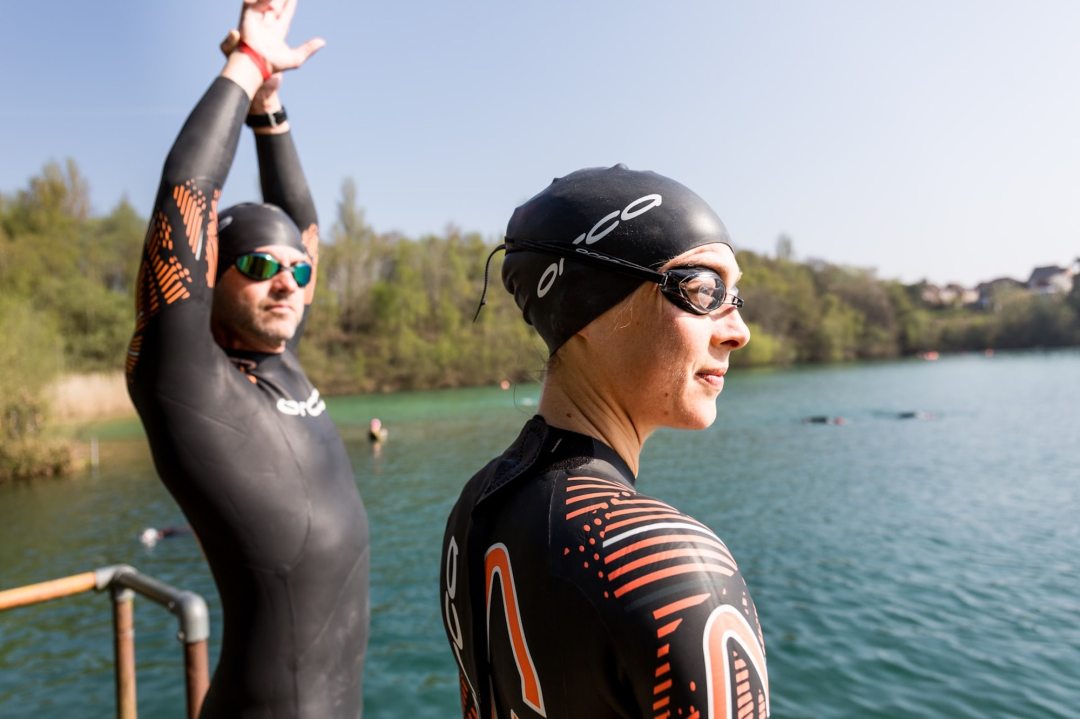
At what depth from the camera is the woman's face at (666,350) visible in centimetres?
131

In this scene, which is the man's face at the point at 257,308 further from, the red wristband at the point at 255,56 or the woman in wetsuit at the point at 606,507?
the woman in wetsuit at the point at 606,507

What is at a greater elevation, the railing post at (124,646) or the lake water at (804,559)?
the railing post at (124,646)

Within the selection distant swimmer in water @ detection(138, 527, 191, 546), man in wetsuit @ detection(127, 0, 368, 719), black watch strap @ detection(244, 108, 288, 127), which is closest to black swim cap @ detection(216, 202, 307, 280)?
man in wetsuit @ detection(127, 0, 368, 719)

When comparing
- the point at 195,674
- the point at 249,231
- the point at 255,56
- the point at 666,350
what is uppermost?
the point at 255,56

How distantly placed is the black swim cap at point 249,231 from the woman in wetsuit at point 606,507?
4.79ft

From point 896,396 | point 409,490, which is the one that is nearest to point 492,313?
point 896,396

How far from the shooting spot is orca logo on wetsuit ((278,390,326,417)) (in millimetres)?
2616

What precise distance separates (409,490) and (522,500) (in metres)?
21.0

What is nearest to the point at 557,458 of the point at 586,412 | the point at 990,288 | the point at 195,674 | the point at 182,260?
the point at 586,412

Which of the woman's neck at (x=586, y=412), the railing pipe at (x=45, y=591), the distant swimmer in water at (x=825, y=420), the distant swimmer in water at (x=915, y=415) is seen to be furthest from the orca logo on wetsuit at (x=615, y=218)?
the distant swimmer in water at (x=915, y=415)

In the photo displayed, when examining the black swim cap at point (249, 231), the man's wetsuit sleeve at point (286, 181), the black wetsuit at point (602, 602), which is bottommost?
the black wetsuit at point (602, 602)

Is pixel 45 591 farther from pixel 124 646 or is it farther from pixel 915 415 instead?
pixel 915 415

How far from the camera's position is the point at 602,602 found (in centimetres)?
104

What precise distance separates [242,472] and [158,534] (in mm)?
17102
